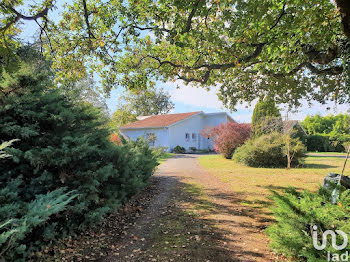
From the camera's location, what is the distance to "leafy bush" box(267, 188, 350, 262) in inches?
92.7

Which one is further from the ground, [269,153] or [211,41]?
[211,41]

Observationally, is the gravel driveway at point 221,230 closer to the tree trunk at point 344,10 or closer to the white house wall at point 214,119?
the tree trunk at point 344,10

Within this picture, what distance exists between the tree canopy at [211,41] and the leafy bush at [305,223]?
10.5 feet

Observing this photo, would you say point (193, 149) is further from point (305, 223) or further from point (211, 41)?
point (305, 223)

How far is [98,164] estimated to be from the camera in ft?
13.3

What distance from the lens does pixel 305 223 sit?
2.64 metres

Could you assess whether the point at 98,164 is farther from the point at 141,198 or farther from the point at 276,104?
the point at 276,104

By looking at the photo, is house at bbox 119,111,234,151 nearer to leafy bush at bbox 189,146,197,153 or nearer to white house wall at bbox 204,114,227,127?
white house wall at bbox 204,114,227,127

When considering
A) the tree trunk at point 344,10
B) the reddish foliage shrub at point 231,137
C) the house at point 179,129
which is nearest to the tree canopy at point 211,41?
the tree trunk at point 344,10

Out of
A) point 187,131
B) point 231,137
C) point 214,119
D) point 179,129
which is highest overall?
point 214,119

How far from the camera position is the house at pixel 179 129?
77.7 ft

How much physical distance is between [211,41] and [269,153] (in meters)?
8.65

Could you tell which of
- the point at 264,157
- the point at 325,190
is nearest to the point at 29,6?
the point at 325,190

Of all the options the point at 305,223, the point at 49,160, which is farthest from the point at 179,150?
the point at 305,223
